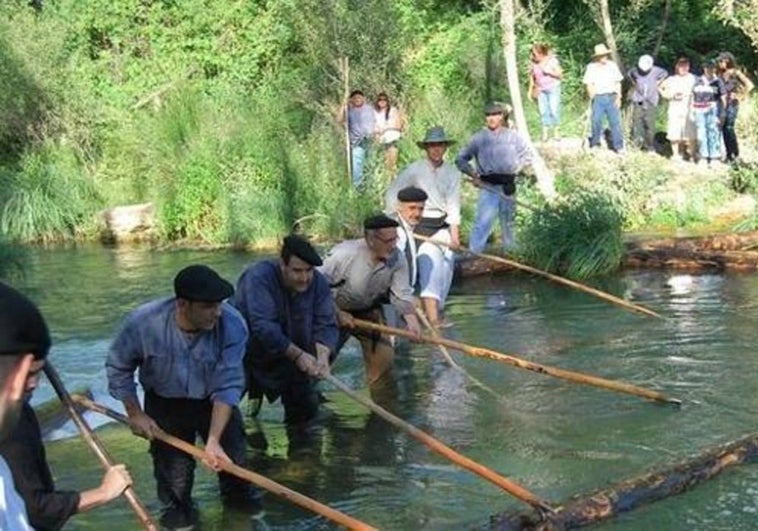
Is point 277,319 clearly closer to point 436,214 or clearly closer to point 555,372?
point 555,372

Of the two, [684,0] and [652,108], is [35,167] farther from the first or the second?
[684,0]

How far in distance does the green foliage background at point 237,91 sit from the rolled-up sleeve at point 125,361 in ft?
34.1

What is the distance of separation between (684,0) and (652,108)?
792 centimetres

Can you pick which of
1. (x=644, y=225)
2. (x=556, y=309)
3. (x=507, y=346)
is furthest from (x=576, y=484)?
(x=644, y=225)

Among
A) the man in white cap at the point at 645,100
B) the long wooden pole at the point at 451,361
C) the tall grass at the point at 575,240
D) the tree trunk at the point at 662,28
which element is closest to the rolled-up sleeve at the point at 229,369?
the long wooden pole at the point at 451,361

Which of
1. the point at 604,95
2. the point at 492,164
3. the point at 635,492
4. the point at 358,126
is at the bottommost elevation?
the point at 635,492

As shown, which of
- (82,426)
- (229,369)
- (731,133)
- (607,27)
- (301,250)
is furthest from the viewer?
(607,27)

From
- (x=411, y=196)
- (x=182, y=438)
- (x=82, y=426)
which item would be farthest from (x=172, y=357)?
(x=411, y=196)

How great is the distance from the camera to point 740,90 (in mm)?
21094

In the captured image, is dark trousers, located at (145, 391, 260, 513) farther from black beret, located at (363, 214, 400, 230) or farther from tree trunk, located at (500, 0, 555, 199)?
tree trunk, located at (500, 0, 555, 199)

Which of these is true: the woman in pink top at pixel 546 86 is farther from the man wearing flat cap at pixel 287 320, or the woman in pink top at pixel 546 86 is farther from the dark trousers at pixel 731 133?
the man wearing flat cap at pixel 287 320

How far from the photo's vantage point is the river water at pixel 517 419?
7.55 m

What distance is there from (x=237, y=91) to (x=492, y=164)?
1165cm

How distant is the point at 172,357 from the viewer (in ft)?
21.8
